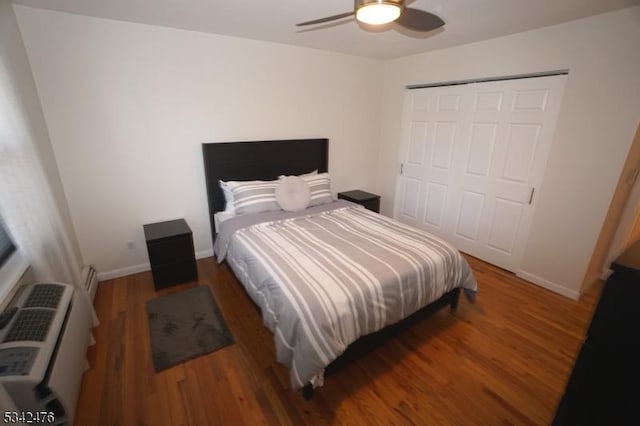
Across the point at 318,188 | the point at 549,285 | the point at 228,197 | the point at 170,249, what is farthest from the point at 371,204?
the point at 170,249

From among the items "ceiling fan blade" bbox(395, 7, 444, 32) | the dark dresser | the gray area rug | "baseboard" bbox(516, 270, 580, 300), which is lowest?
the gray area rug

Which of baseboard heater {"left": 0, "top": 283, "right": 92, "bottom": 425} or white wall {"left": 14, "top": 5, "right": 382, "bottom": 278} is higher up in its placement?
white wall {"left": 14, "top": 5, "right": 382, "bottom": 278}

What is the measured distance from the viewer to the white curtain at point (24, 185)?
1438 mm

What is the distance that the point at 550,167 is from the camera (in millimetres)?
2484

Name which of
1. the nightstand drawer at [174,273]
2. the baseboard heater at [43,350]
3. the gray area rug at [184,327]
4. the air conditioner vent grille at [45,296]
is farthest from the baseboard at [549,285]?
the air conditioner vent grille at [45,296]

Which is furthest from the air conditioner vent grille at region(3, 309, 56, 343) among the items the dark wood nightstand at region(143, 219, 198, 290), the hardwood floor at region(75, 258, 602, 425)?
the dark wood nightstand at region(143, 219, 198, 290)

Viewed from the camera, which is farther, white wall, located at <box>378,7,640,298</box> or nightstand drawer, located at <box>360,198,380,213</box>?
nightstand drawer, located at <box>360,198,380,213</box>

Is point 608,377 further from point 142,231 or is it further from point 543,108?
point 142,231

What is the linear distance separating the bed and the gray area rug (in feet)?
1.20

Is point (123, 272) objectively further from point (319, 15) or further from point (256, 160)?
point (319, 15)

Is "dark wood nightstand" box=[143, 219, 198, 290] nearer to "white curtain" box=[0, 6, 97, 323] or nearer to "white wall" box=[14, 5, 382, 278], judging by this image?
"white wall" box=[14, 5, 382, 278]

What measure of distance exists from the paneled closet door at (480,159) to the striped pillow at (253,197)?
205 cm

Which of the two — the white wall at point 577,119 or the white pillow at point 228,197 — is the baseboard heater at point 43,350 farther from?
the white wall at point 577,119

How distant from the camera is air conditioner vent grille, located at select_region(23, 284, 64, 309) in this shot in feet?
4.77
